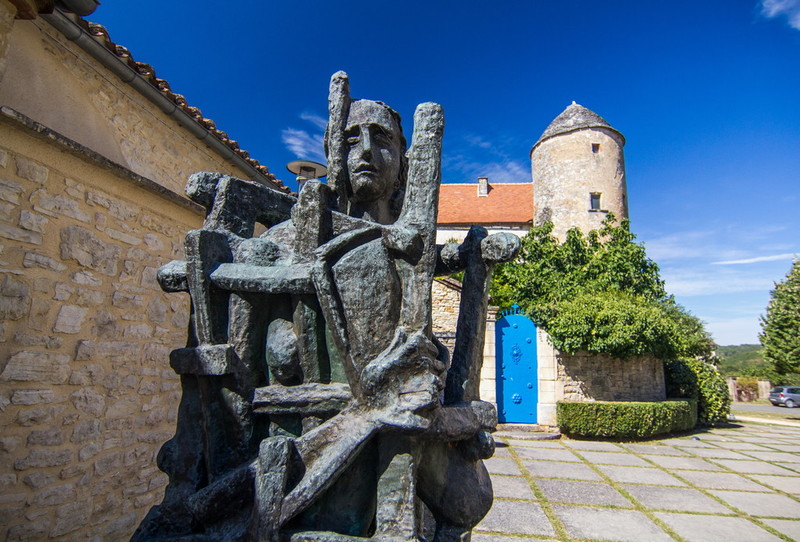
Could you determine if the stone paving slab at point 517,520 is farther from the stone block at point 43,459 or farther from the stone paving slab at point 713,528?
the stone block at point 43,459

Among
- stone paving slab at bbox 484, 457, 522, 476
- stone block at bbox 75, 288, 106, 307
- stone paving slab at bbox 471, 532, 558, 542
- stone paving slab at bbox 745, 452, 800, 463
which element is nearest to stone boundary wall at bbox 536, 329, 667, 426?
stone paving slab at bbox 745, 452, 800, 463

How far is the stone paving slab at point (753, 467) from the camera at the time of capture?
6.66 m

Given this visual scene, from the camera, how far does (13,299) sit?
3.43 meters

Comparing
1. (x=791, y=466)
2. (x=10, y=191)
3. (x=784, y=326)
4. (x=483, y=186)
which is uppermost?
(x=483, y=186)

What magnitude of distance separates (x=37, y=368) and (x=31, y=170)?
153 cm

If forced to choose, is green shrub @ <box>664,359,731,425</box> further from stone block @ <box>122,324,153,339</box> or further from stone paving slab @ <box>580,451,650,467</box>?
stone block @ <box>122,324,153,339</box>

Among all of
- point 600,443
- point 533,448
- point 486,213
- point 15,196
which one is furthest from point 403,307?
point 486,213

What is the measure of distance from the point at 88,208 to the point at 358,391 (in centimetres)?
366

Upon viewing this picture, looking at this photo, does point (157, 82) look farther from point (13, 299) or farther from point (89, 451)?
point (89, 451)

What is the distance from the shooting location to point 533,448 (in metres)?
8.30

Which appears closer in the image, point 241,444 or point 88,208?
point 241,444

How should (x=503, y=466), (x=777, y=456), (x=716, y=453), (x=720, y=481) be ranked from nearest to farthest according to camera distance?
(x=720, y=481), (x=503, y=466), (x=777, y=456), (x=716, y=453)

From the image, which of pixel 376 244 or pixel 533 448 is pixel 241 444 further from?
pixel 533 448

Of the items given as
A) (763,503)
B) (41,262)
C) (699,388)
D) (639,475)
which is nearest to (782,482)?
(763,503)
